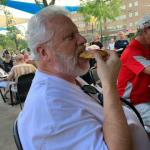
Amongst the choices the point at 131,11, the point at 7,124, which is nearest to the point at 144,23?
the point at 7,124

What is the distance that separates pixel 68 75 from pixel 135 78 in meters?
1.18

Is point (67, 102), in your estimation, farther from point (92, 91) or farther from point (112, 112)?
point (92, 91)

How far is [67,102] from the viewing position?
1490 mm

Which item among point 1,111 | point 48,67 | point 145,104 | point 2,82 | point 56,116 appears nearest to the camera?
point 56,116

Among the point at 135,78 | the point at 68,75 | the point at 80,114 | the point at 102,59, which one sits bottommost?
the point at 135,78

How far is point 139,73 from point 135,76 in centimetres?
6

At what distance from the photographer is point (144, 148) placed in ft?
5.54

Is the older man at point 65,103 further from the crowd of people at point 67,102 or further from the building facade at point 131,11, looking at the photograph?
the building facade at point 131,11

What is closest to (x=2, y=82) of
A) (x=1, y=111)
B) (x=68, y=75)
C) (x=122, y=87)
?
(x=1, y=111)

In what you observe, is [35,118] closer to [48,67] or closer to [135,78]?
[48,67]

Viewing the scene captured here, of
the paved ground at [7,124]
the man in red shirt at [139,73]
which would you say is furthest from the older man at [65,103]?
the paved ground at [7,124]

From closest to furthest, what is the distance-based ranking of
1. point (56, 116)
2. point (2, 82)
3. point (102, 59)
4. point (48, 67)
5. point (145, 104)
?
point (56, 116)
point (102, 59)
point (48, 67)
point (145, 104)
point (2, 82)

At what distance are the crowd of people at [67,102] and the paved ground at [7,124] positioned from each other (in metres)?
2.80

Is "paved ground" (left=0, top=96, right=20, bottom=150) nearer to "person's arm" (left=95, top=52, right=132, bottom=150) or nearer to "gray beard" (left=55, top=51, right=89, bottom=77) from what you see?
"gray beard" (left=55, top=51, right=89, bottom=77)
